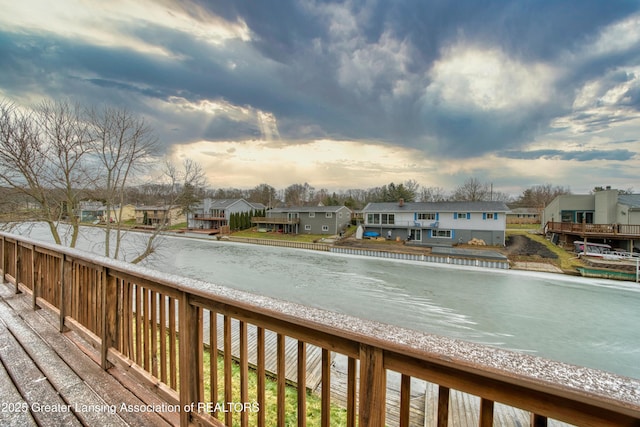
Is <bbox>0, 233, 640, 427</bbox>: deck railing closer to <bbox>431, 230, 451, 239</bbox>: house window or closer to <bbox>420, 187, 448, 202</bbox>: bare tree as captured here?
<bbox>431, 230, 451, 239</bbox>: house window

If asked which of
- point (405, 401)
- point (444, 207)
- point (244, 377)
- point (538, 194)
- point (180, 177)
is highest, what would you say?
point (538, 194)

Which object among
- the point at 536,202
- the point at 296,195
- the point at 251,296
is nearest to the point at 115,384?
the point at 251,296

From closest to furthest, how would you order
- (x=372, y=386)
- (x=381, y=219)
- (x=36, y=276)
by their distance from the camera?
1. (x=372, y=386)
2. (x=36, y=276)
3. (x=381, y=219)

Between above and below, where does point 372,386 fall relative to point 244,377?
above

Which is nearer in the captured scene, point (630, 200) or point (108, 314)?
point (108, 314)

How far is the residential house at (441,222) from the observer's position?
1955 centimetres

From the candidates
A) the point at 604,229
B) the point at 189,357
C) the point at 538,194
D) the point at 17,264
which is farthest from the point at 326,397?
the point at 538,194

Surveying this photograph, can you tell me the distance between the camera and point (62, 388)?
6.19 feet

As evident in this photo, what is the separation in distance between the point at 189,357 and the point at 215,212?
113 feet

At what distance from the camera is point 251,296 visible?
4.30ft

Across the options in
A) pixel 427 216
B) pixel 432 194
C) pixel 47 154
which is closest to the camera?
pixel 47 154

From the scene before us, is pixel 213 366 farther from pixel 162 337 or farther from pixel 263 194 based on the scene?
pixel 263 194

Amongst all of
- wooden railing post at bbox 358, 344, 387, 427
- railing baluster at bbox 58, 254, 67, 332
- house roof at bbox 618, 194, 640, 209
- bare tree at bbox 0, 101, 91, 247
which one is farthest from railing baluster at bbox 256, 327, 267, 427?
house roof at bbox 618, 194, 640, 209

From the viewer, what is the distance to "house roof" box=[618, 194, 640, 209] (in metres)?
15.4
